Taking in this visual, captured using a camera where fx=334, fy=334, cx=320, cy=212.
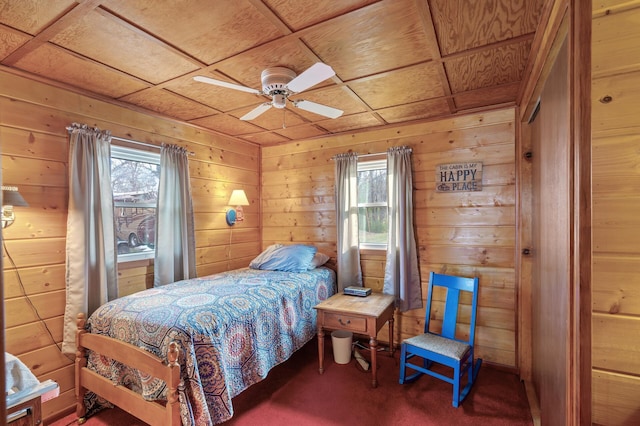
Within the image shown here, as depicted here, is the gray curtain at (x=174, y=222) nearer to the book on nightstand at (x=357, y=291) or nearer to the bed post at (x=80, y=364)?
the bed post at (x=80, y=364)

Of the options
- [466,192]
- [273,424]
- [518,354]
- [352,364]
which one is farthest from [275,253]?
[518,354]

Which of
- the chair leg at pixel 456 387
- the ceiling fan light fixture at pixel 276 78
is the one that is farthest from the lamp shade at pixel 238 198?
the chair leg at pixel 456 387

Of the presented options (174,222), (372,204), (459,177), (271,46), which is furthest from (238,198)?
(459,177)

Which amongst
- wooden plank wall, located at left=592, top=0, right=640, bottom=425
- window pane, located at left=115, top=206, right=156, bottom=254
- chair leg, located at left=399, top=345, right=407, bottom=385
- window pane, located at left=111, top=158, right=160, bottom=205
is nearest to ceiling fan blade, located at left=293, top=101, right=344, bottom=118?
wooden plank wall, located at left=592, top=0, right=640, bottom=425

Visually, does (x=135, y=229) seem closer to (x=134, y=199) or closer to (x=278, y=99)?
(x=134, y=199)

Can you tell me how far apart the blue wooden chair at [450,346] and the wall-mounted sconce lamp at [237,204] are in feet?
6.66

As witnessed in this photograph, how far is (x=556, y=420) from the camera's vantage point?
1476 millimetres

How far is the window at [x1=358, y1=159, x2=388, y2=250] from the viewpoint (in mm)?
3445

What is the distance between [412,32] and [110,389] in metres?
2.70

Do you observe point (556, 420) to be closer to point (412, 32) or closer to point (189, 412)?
point (189, 412)

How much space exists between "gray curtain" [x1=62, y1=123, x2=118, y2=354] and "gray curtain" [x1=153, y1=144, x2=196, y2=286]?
1.30 feet

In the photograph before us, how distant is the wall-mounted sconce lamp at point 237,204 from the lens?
11.6 feet

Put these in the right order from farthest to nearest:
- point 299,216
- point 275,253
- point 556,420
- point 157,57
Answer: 1. point 299,216
2. point 275,253
3. point 157,57
4. point 556,420

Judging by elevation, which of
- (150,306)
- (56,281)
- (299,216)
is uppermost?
(299,216)
